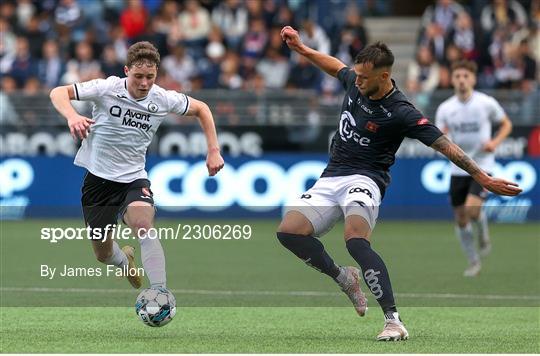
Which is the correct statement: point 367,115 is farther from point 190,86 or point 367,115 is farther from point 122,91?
point 190,86

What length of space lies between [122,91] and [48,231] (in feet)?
33.3

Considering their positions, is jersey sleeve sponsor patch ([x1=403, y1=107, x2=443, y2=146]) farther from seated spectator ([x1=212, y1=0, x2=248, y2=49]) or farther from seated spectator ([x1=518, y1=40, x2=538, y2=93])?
seated spectator ([x1=212, y1=0, x2=248, y2=49])

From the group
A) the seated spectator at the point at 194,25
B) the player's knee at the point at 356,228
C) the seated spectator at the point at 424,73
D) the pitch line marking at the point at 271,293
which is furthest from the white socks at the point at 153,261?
the seated spectator at the point at 194,25

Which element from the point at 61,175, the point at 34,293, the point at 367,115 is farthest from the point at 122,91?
the point at 61,175

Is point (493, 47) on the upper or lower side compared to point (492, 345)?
lower

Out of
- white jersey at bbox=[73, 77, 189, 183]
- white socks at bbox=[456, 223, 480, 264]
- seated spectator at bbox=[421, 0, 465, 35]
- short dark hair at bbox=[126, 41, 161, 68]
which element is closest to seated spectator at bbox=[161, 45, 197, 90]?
seated spectator at bbox=[421, 0, 465, 35]

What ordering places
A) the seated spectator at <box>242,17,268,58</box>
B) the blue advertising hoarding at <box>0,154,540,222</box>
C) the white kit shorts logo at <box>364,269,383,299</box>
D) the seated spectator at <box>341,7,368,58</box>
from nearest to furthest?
the white kit shorts logo at <box>364,269,383,299</box> < the blue advertising hoarding at <box>0,154,540,222</box> < the seated spectator at <box>341,7,368,58</box> < the seated spectator at <box>242,17,268,58</box>

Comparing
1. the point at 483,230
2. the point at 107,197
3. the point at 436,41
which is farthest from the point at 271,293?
the point at 436,41

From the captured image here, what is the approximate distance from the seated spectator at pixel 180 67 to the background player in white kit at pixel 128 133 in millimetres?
12962

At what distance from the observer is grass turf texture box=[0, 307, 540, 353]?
347 inches

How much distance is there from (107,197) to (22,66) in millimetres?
13527

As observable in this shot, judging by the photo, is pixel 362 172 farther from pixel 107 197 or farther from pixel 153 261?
pixel 107 197

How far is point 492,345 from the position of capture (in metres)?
→ 9.05

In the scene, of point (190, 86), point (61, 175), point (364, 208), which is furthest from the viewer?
point (190, 86)
